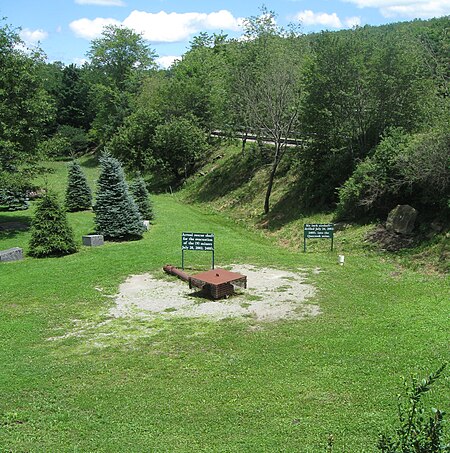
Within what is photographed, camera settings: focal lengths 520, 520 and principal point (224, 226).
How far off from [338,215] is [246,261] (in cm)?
810

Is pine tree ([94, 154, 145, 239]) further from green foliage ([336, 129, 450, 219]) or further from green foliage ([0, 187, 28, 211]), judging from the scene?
green foliage ([336, 129, 450, 219])

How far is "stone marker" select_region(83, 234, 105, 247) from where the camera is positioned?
24812 millimetres

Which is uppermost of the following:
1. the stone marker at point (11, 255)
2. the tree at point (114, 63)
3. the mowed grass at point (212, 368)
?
the tree at point (114, 63)

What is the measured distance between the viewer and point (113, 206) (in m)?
26.0

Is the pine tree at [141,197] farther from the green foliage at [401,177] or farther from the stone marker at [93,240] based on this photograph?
the green foliage at [401,177]

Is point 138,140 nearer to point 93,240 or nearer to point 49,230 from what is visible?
point 93,240

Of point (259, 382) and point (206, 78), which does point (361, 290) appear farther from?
point (206, 78)

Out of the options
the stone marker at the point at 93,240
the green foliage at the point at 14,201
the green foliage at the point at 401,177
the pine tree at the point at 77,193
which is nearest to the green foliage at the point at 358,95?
the green foliage at the point at 401,177

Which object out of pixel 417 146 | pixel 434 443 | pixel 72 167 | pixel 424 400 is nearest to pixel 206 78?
A: pixel 72 167

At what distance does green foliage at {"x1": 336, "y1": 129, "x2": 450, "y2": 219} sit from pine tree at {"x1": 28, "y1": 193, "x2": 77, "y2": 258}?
44.0 feet

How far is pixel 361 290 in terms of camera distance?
17469mm

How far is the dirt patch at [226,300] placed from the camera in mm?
15289

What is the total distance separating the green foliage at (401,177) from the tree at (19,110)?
Answer: 54.3 ft

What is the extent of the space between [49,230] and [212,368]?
565 inches
